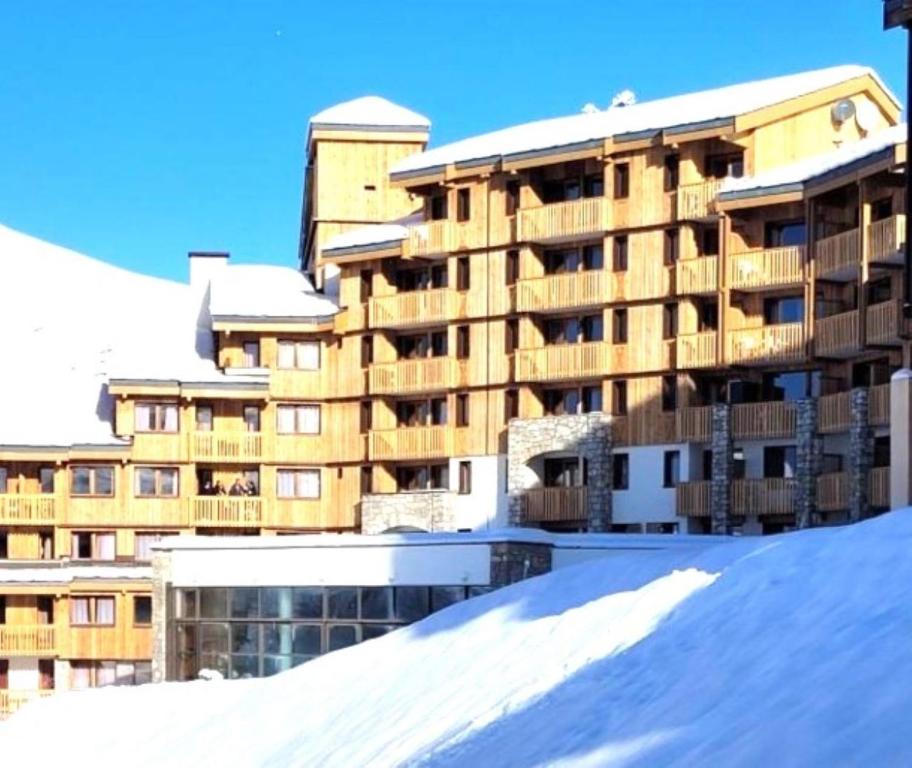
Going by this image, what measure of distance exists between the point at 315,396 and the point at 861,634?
4284cm

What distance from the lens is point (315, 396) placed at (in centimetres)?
5519

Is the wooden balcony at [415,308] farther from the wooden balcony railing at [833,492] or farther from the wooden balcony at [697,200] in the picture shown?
the wooden balcony railing at [833,492]

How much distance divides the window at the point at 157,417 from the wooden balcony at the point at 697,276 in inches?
646

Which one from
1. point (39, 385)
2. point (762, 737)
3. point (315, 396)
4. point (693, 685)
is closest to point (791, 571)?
point (693, 685)

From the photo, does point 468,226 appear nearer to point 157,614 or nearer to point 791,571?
point 157,614

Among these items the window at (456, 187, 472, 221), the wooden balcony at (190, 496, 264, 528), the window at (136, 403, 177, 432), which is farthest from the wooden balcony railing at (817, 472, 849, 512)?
the window at (136, 403, 177, 432)

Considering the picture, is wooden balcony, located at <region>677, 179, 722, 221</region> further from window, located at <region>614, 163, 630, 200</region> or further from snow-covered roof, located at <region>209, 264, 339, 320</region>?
snow-covered roof, located at <region>209, 264, 339, 320</region>

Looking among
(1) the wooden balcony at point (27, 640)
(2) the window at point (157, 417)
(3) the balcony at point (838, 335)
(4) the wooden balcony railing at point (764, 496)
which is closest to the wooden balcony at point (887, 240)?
(3) the balcony at point (838, 335)

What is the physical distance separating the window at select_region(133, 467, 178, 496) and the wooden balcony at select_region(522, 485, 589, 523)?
443 inches

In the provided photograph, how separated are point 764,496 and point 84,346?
2551 centimetres

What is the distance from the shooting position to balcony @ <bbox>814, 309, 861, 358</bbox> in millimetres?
44000

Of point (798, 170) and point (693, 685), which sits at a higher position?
point (798, 170)

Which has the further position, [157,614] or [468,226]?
[468,226]

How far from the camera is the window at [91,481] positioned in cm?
5388
